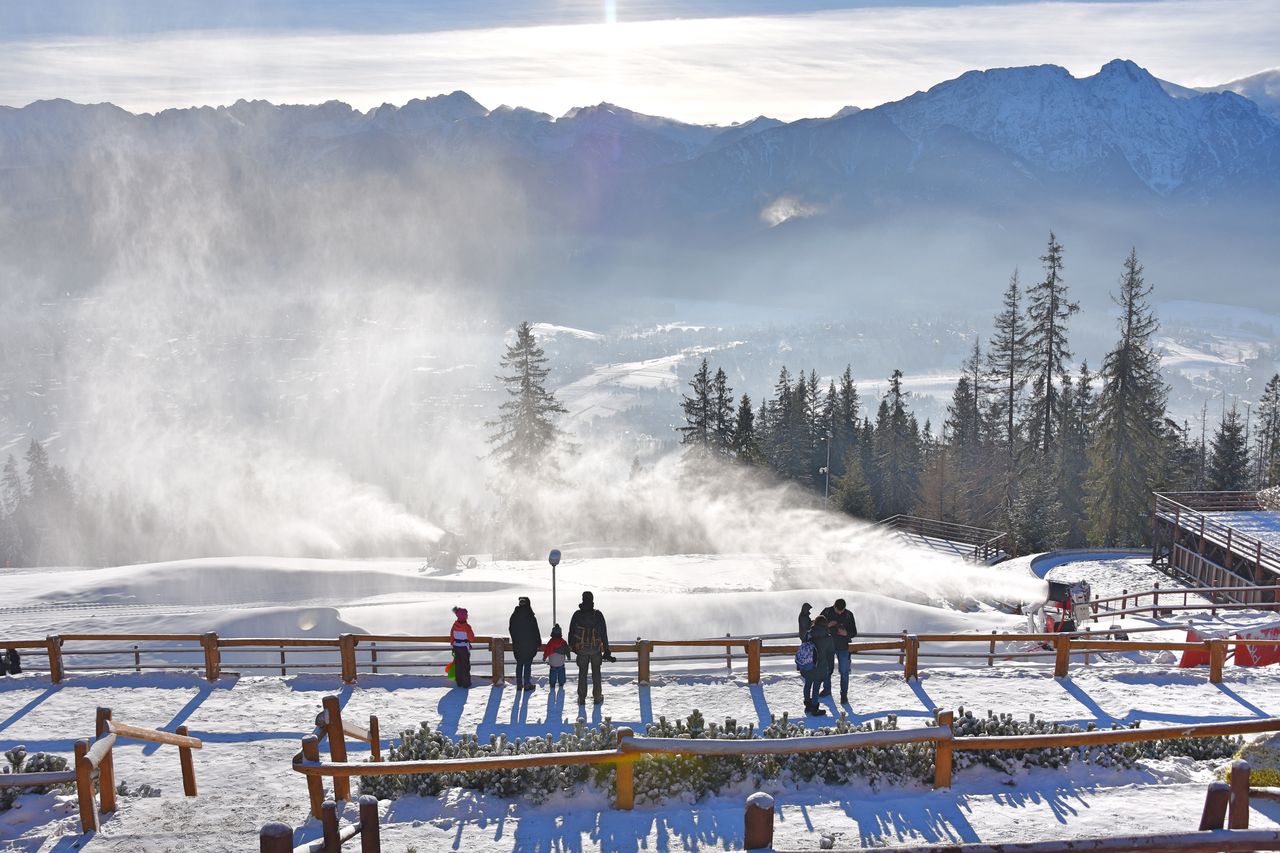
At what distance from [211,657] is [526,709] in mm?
5995

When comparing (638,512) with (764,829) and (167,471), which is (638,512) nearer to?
(764,829)

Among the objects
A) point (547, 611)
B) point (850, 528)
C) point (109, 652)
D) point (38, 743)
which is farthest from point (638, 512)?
point (38, 743)

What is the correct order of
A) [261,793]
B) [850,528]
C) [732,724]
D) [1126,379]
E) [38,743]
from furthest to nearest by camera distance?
[850,528], [1126,379], [38,743], [732,724], [261,793]

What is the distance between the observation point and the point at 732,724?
12.4 m

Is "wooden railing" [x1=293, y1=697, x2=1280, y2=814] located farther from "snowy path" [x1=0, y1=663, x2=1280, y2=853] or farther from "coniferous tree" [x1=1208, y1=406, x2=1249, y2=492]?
"coniferous tree" [x1=1208, y1=406, x2=1249, y2=492]

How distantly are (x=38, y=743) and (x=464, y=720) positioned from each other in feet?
20.4

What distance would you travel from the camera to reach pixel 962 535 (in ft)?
152

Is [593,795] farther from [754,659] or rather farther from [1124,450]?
[1124,450]

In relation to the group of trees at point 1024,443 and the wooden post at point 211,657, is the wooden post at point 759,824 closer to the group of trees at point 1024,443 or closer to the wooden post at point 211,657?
the wooden post at point 211,657

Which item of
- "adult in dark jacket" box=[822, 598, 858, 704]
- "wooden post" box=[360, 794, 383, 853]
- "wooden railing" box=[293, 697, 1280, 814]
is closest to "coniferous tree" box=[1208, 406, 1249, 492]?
"adult in dark jacket" box=[822, 598, 858, 704]

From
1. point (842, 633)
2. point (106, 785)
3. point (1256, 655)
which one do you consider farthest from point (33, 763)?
point (1256, 655)

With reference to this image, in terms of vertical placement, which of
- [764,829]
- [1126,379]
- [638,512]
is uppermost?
[1126,379]

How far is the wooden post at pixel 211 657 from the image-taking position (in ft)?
53.4

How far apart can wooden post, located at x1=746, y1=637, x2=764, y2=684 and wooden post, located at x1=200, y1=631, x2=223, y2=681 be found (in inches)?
360
